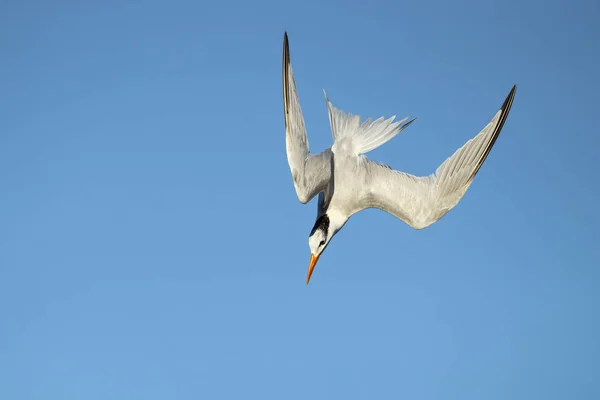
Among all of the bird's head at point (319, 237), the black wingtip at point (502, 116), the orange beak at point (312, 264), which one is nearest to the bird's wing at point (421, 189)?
the black wingtip at point (502, 116)

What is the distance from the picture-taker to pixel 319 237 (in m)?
8.86

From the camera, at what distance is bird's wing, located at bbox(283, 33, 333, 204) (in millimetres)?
7574

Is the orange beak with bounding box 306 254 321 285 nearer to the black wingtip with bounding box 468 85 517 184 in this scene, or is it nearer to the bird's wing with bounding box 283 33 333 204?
the bird's wing with bounding box 283 33 333 204

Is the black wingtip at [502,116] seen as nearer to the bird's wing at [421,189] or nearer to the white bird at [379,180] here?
the white bird at [379,180]

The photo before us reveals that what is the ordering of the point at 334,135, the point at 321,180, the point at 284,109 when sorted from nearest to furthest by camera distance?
the point at 284,109
the point at 321,180
the point at 334,135

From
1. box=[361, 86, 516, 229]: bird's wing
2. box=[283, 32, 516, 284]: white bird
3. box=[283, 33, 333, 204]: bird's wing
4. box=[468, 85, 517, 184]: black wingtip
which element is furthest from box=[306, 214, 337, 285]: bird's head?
box=[468, 85, 517, 184]: black wingtip

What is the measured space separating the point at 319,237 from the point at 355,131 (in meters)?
1.23

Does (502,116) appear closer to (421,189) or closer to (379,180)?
(421,189)

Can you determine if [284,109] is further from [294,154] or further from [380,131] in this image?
[380,131]

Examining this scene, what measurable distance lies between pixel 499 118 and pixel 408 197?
1.33 metres

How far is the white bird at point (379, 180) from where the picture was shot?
866cm

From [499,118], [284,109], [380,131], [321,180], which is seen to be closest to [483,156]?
[499,118]

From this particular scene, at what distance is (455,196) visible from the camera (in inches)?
355

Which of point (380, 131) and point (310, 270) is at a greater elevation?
point (380, 131)
